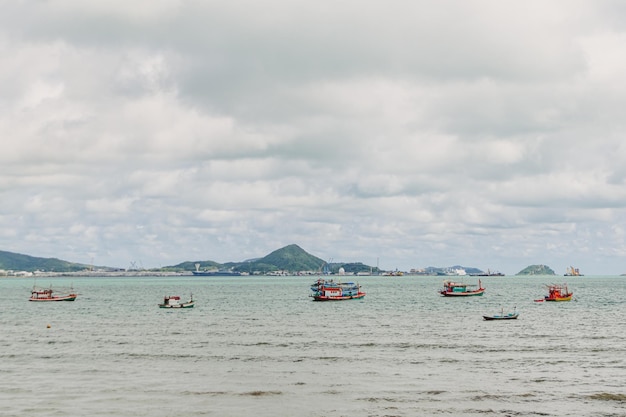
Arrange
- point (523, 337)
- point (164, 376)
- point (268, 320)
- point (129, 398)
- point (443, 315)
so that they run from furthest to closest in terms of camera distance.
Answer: point (443, 315), point (268, 320), point (523, 337), point (164, 376), point (129, 398)

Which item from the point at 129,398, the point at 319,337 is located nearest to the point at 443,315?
the point at 319,337

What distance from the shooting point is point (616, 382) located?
58344mm

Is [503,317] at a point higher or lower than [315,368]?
higher

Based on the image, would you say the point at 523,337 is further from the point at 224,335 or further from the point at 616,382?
the point at 224,335

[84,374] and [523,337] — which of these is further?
[523,337]

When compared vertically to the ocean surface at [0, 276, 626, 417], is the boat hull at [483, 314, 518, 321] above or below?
above

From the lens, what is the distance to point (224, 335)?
96.6 meters

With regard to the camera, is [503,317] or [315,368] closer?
[315,368]

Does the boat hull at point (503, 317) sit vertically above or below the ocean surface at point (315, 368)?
above

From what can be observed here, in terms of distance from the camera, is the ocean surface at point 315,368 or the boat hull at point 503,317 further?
the boat hull at point 503,317

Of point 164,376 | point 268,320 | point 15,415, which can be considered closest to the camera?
point 15,415

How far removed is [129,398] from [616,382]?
4423 centimetres

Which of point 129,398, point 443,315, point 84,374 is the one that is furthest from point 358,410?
point 443,315

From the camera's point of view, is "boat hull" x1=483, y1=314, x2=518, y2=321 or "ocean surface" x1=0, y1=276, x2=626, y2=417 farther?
"boat hull" x1=483, y1=314, x2=518, y2=321
